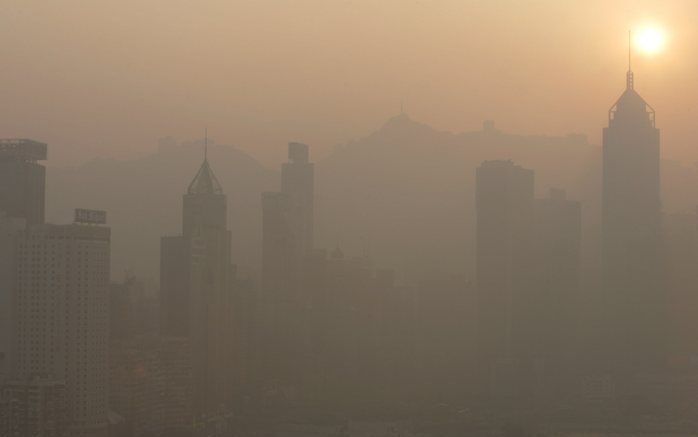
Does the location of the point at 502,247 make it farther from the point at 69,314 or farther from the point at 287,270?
the point at 69,314

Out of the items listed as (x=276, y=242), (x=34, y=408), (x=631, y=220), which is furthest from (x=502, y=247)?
(x=34, y=408)

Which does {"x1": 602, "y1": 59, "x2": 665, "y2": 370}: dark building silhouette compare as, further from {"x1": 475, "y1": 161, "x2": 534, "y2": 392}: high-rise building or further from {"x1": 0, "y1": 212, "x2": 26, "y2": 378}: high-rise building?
{"x1": 0, "y1": 212, "x2": 26, "y2": 378}: high-rise building

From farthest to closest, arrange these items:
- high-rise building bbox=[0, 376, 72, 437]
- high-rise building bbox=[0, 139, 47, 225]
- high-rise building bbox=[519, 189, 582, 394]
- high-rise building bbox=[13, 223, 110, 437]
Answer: high-rise building bbox=[519, 189, 582, 394]
high-rise building bbox=[0, 139, 47, 225]
high-rise building bbox=[13, 223, 110, 437]
high-rise building bbox=[0, 376, 72, 437]

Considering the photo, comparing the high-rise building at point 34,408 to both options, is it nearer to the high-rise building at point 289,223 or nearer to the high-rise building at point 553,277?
the high-rise building at point 289,223

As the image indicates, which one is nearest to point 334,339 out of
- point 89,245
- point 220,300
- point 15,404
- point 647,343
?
point 220,300

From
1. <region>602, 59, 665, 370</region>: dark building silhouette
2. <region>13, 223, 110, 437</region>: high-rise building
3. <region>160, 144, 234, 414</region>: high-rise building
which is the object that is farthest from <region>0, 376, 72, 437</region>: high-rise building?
<region>602, 59, 665, 370</region>: dark building silhouette

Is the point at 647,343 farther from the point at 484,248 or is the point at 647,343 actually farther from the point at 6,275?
the point at 6,275
